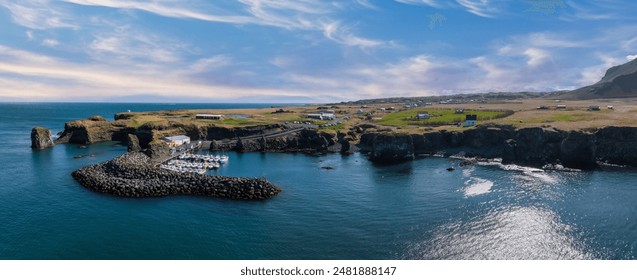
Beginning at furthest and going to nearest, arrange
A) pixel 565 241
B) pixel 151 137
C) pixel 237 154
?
pixel 151 137 → pixel 237 154 → pixel 565 241

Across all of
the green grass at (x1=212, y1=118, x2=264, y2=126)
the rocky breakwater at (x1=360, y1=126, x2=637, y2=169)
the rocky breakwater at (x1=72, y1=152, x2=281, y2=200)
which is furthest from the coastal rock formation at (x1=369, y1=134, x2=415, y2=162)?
the green grass at (x1=212, y1=118, x2=264, y2=126)

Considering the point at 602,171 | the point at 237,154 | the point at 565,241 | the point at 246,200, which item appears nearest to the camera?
the point at 565,241

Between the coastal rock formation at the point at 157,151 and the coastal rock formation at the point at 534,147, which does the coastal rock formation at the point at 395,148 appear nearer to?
the coastal rock formation at the point at 534,147

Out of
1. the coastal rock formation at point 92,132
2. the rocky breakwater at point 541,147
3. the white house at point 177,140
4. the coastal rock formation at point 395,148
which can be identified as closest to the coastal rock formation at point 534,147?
the rocky breakwater at point 541,147

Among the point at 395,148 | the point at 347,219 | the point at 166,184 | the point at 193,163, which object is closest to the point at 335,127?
the point at 395,148

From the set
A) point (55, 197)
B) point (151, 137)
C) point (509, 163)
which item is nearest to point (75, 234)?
point (55, 197)

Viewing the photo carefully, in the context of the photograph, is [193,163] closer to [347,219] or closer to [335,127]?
[347,219]

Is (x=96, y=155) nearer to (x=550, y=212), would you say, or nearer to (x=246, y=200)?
(x=246, y=200)
